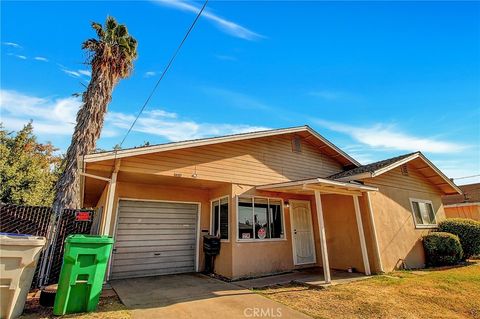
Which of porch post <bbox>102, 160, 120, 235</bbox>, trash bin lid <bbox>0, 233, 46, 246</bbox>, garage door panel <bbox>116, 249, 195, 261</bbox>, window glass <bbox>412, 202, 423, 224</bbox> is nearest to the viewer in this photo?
trash bin lid <bbox>0, 233, 46, 246</bbox>

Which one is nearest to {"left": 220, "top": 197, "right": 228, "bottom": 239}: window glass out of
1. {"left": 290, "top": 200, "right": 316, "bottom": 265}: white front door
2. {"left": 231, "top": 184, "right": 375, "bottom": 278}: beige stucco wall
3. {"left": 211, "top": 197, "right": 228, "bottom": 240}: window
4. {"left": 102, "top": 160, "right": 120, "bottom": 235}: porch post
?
{"left": 211, "top": 197, "right": 228, "bottom": 240}: window

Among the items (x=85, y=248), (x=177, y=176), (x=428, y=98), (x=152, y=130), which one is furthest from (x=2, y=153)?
(x=428, y=98)

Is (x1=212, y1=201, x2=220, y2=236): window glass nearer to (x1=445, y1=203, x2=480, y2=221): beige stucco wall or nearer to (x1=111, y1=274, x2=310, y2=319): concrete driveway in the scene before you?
(x1=111, y1=274, x2=310, y2=319): concrete driveway

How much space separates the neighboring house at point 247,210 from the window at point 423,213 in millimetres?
191

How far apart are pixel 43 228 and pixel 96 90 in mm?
7512

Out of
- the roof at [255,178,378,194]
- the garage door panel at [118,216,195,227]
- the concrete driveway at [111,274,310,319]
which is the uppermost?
the roof at [255,178,378,194]

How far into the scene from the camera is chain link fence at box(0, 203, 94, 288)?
6934 millimetres

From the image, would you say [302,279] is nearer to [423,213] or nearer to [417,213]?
[417,213]

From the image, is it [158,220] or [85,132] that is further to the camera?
[85,132]

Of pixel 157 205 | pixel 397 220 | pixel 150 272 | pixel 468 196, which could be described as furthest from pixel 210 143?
pixel 468 196

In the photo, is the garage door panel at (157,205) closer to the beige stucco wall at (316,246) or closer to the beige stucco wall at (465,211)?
the beige stucco wall at (316,246)

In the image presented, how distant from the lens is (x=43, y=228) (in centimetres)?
726

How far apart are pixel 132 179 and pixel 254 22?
6.06 meters

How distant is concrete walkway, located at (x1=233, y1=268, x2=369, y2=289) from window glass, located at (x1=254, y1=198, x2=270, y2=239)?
1.39 m
